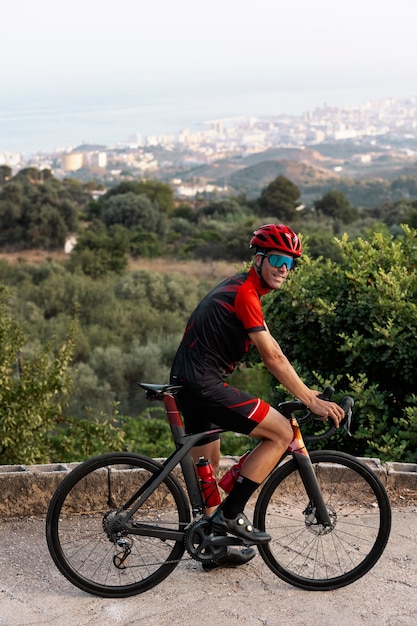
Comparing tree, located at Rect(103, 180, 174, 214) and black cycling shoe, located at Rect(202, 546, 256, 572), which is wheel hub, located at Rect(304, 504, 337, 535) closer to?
black cycling shoe, located at Rect(202, 546, 256, 572)

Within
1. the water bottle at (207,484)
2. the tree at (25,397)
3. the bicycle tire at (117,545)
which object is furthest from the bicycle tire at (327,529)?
the tree at (25,397)

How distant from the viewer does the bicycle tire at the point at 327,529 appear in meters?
4.36

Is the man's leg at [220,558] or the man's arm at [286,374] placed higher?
the man's arm at [286,374]

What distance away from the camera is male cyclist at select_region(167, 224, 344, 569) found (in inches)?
159

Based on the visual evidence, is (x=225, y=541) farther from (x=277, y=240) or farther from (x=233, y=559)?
(x=277, y=240)

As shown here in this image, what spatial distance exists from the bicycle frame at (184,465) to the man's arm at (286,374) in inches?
7.7

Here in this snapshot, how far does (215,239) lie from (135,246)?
5.91 m

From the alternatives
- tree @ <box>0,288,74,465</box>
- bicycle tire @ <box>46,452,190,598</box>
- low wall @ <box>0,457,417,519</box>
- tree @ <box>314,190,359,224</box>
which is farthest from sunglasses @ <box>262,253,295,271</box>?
tree @ <box>314,190,359,224</box>

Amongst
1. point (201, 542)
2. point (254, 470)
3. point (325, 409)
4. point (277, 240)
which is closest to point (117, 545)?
point (201, 542)

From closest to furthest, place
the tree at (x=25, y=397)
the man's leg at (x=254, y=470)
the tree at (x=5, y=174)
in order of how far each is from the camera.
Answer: the man's leg at (x=254, y=470) < the tree at (x=25, y=397) < the tree at (x=5, y=174)

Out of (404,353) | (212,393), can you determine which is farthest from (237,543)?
(404,353)

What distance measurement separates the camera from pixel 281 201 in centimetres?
6425

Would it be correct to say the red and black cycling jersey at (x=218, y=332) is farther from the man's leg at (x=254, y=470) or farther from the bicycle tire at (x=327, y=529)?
the bicycle tire at (x=327, y=529)

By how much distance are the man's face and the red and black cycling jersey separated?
49mm
